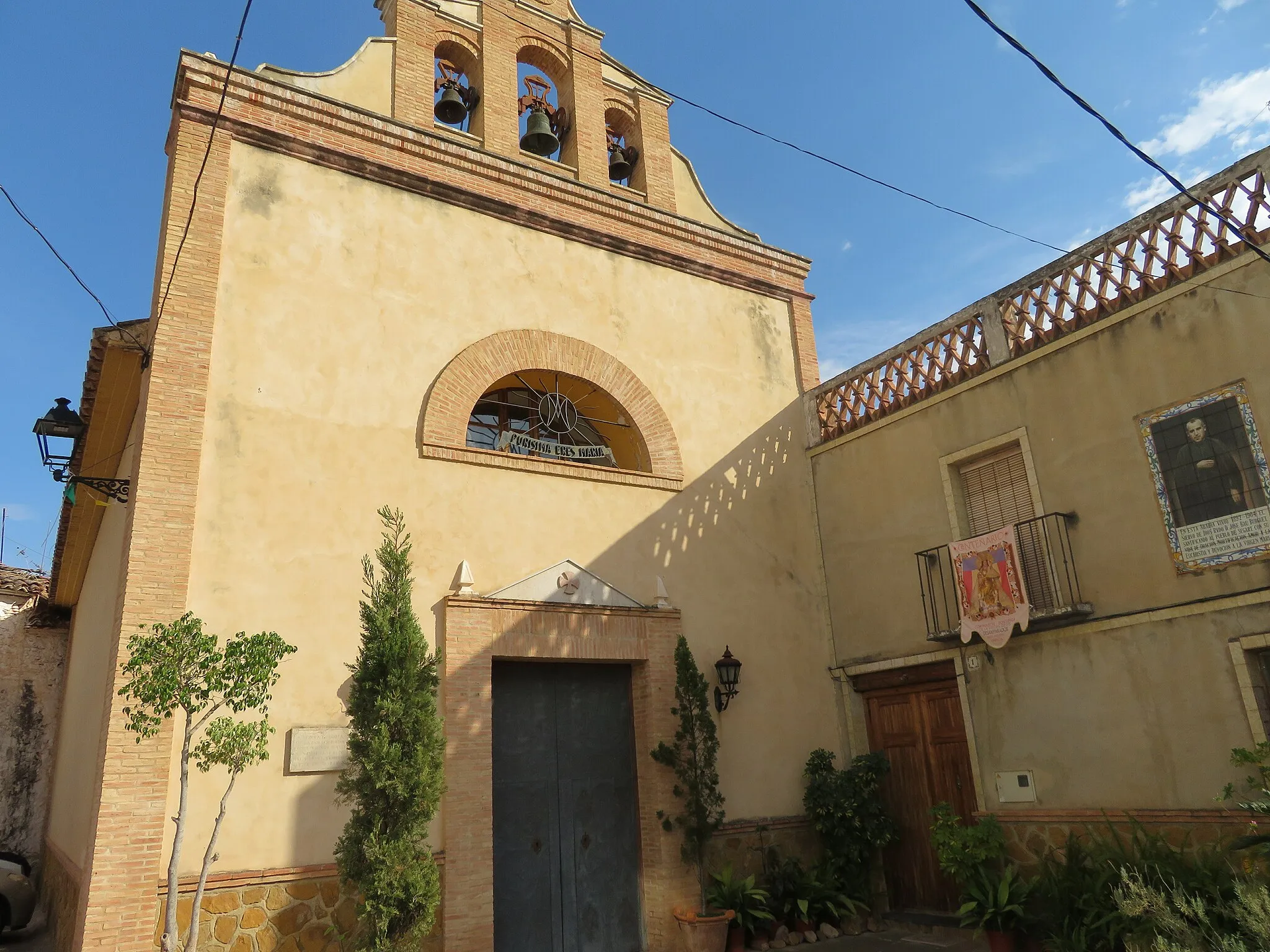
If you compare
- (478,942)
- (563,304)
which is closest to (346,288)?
(563,304)

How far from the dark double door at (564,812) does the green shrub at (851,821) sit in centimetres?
192

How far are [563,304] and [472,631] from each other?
3654 mm

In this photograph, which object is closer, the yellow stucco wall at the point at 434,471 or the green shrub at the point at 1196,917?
the green shrub at the point at 1196,917

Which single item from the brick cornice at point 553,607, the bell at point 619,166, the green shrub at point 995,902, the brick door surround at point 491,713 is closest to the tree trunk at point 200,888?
the brick door surround at point 491,713

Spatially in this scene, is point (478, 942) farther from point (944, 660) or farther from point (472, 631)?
point (944, 660)

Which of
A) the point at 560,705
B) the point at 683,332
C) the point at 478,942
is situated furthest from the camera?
the point at 683,332

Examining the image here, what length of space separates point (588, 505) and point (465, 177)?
358 centimetres

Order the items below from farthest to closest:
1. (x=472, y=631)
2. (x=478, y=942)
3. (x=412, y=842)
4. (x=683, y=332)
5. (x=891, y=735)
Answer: (x=683, y=332) → (x=891, y=735) → (x=472, y=631) → (x=478, y=942) → (x=412, y=842)

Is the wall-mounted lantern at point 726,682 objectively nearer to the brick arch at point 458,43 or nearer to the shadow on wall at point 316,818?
the shadow on wall at point 316,818

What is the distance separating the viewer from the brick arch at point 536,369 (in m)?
8.27

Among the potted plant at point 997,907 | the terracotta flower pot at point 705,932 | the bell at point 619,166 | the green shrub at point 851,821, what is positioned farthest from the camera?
the bell at point 619,166

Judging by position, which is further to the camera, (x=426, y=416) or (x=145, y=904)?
(x=426, y=416)

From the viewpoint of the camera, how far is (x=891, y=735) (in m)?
9.38

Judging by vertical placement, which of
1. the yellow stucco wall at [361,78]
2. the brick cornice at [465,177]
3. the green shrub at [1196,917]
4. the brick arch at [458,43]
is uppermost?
the brick arch at [458,43]
